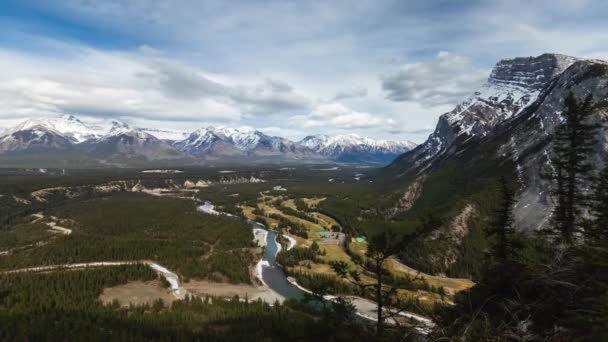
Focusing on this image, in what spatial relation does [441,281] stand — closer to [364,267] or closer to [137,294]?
[137,294]

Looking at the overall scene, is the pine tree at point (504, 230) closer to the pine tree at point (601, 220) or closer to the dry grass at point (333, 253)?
the pine tree at point (601, 220)

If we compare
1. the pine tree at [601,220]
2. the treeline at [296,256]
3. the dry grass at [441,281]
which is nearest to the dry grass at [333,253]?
the treeline at [296,256]

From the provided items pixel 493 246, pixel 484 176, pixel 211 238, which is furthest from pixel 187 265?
pixel 484 176

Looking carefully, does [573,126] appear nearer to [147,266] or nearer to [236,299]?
[236,299]

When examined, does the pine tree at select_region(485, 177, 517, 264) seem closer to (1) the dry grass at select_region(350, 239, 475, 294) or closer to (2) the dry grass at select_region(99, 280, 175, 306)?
(1) the dry grass at select_region(350, 239, 475, 294)

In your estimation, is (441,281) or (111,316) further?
(441,281)

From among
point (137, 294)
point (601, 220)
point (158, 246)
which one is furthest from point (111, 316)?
point (601, 220)

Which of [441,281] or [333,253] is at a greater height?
[441,281]

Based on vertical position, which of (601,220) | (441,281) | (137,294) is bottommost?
(137,294)

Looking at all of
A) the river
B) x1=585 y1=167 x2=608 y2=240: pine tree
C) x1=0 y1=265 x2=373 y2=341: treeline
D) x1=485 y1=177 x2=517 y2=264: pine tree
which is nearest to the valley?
x1=485 y1=177 x2=517 y2=264: pine tree

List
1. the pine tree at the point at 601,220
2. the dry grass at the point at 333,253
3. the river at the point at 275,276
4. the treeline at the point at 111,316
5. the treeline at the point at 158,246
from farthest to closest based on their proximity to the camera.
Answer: the dry grass at the point at 333,253
the treeline at the point at 158,246
the river at the point at 275,276
the treeline at the point at 111,316
the pine tree at the point at 601,220

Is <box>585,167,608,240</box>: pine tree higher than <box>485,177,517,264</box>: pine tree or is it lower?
higher
